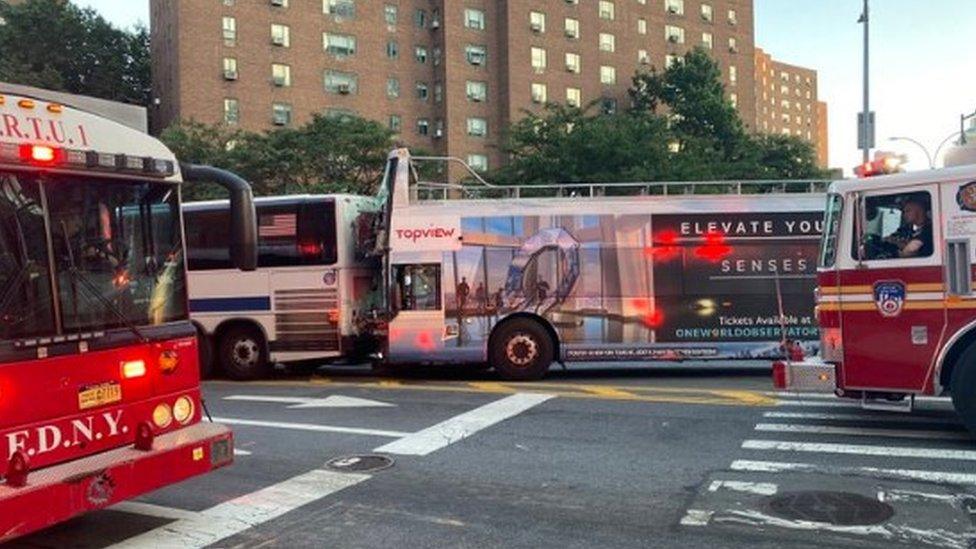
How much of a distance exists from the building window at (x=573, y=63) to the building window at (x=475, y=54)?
6.54 metres

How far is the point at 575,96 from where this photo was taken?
68188 mm

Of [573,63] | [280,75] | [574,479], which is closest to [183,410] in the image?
[574,479]

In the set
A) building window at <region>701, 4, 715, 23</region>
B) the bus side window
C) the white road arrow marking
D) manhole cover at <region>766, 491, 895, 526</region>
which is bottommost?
manhole cover at <region>766, 491, 895, 526</region>

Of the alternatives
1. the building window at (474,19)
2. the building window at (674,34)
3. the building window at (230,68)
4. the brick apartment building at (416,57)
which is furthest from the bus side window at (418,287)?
the building window at (674,34)

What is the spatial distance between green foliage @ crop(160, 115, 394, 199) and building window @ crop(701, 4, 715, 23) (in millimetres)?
44423

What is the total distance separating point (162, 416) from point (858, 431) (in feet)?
22.3

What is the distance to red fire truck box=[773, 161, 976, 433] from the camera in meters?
8.27

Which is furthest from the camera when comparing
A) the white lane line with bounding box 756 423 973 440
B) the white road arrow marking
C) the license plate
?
the white road arrow marking

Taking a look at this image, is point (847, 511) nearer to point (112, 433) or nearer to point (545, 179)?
point (112, 433)

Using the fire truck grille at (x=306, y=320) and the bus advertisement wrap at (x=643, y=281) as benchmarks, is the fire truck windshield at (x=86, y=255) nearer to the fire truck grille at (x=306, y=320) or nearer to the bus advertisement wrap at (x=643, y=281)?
the bus advertisement wrap at (x=643, y=281)

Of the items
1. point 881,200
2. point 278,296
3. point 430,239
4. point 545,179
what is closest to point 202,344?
point 278,296

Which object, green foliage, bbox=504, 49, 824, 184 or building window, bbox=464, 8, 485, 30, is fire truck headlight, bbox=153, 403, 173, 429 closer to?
green foliage, bbox=504, 49, 824, 184

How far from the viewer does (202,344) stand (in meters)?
15.0

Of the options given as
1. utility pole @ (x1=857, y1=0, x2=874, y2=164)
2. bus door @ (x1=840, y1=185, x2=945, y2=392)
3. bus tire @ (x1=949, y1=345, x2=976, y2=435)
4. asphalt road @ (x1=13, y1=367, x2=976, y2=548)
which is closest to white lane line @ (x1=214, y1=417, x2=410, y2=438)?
asphalt road @ (x1=13, y1=367, x2=976, y2=548)
